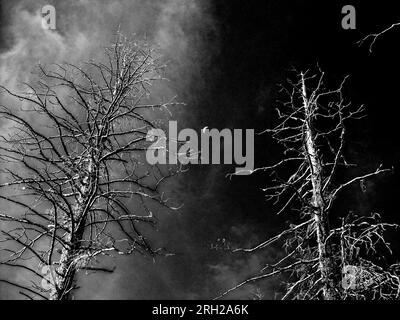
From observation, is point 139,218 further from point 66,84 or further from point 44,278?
point 66,84

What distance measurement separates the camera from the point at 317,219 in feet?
21.1

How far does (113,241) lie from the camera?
17.7ft

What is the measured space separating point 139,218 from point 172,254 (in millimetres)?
786

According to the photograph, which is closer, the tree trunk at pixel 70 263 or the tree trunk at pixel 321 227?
the tree trunk at pixel 70 263

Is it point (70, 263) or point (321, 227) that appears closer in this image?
point (70, 263)

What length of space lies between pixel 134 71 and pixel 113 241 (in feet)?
10.6

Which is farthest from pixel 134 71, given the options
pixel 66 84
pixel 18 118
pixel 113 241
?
pixel 113 241

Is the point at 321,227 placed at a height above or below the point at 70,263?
above

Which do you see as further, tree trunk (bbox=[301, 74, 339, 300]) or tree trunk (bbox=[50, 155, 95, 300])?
tree trunk (bbox=[301, 74, 339, 300])
